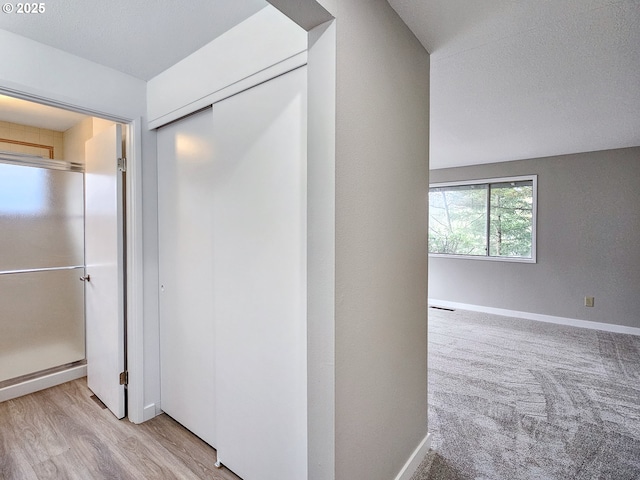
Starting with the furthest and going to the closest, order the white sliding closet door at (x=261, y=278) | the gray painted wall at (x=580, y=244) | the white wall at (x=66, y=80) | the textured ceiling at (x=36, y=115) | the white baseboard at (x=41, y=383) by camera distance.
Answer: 1. the gray painted wall at (x=580, y=244)
2. the textured ceiling at (x=36, y=115)
3. the white baseboard at (x=41, y=383)
4. the white wall at (x=66, y=80)
5. the white sliding closet door at (x=261, y=278)

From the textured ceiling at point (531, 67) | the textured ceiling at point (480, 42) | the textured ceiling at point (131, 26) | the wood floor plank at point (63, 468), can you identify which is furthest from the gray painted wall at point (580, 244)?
the wood floor plank at point (63, 468)

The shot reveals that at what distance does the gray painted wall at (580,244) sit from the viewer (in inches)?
156

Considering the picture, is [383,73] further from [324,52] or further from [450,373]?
[450,373]

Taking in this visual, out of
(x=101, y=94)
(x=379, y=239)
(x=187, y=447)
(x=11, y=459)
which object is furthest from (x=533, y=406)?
(x=101, y=94)

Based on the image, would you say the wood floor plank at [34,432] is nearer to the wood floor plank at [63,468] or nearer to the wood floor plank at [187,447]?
the wood floor plank at [63,468]

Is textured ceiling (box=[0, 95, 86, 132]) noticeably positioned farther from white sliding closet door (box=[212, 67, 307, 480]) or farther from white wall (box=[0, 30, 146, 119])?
white sliding closet door (box=[212, 67, 307, 480])

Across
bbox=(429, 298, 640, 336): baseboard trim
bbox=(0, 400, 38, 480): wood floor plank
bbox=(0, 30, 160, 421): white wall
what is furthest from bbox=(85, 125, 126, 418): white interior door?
bbox=(429, 298, 640, 336): baseboard trim

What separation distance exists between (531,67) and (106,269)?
3.16m

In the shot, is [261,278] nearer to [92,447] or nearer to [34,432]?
[92,447]

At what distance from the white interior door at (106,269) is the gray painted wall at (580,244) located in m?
4.78

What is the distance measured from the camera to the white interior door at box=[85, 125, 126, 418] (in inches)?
89.4

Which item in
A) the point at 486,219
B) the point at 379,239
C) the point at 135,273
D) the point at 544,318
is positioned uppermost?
the point at 486,219

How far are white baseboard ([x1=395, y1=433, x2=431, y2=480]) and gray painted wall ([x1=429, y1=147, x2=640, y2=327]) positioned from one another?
11.8 feet

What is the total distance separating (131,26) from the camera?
1.67 meters
